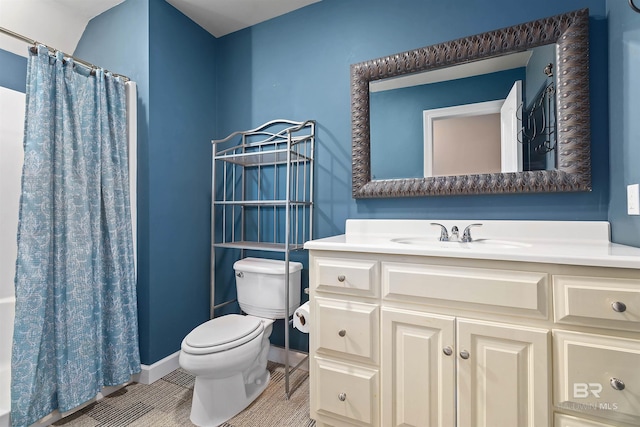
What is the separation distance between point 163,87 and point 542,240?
2346 mm

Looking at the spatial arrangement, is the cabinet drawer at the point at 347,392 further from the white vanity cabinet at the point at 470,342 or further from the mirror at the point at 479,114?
the mirror at the point at 479,114

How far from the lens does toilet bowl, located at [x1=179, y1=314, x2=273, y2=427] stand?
1.37m

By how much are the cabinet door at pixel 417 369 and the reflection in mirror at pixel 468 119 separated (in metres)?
0.83

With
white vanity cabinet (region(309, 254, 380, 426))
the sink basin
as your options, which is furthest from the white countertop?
white vanity cabinet (region(309, 254, 380, 426))

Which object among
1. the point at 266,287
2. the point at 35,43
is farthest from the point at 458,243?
the point at 35,43

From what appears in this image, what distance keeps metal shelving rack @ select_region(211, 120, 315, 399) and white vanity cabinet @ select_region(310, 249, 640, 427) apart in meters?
0.59

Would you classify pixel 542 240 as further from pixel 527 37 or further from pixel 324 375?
pixel 324 375

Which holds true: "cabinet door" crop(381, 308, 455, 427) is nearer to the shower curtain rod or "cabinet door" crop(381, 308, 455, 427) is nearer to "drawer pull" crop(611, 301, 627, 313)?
"drawer pull" crop(611, 301, 627, 313)

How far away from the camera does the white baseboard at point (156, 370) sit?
1768 millimetres

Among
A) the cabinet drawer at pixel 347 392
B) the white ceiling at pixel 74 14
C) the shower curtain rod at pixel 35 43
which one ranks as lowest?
the cabinet drawer at pixel 347 392

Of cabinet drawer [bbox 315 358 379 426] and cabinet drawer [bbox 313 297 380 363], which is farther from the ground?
cabinet drawer [bbox 313 297 380 363]

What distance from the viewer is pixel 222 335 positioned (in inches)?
57.9

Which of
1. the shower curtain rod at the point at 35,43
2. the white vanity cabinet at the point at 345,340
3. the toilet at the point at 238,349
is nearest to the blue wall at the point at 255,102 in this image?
the shower curtain rod at the point at 35,43

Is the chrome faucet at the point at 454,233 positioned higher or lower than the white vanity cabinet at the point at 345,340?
higher
